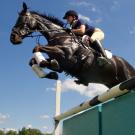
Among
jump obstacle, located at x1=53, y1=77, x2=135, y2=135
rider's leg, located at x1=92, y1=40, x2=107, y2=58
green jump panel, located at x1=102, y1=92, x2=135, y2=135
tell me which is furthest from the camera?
rider's leg, located at x1=92, y1=40, x2=107, y2=58

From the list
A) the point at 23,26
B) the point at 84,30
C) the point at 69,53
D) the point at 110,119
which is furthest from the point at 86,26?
the point at 110,119

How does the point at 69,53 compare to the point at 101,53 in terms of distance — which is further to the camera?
the point at 101,53

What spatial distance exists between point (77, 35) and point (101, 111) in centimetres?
378

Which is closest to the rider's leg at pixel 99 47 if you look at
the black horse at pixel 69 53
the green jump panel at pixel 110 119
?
the black horse at pixel 69 53

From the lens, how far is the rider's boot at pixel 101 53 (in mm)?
6656

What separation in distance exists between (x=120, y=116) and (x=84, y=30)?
13.8ft

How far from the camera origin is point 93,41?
689cm

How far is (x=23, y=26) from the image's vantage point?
6.93m

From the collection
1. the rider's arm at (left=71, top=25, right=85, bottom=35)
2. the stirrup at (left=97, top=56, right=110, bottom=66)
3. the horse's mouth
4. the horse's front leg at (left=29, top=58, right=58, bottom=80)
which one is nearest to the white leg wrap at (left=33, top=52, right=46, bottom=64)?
the horse's front leg at (left=29, top=58, right=58, bottom=80)

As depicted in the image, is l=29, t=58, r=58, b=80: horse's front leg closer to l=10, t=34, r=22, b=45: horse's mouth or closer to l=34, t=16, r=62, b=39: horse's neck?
l=10, t=34, r=22, b=45: horse's mouth

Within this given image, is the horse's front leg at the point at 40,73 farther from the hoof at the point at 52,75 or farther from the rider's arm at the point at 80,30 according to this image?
the rider's arm at the point at 80,30

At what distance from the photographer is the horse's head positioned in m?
6.68

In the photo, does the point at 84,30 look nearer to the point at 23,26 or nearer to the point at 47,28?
the point at 47,28

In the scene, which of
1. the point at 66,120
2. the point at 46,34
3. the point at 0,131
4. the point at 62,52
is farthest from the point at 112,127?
the point at 0,131
